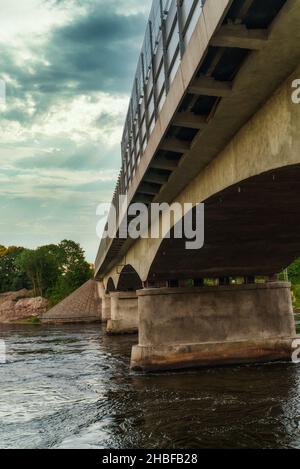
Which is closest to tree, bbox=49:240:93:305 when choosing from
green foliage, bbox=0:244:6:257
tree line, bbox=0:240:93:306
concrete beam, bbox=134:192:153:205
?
tree line, bbox=0:240:93:306

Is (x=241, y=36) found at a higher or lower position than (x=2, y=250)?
lower

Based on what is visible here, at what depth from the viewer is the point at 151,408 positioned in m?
14.8

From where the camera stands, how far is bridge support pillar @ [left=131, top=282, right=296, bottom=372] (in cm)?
2106

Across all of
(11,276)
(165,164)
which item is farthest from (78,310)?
(165,164)

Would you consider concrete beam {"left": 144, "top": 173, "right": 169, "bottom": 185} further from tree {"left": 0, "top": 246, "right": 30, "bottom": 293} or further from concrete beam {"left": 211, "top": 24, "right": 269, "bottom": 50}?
tree {"left": 0, "top": 246, "right": 30, "bottom": 293}

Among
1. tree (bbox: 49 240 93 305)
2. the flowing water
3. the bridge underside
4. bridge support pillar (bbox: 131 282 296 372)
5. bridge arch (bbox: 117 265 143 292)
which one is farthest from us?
tree (bbox: 49 240 93 305)

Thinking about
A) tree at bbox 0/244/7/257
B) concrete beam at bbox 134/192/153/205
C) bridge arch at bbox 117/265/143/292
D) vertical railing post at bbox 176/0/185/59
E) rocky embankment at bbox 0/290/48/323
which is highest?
tree at bbox 0/244/7/257

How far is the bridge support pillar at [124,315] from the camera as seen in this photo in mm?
44625

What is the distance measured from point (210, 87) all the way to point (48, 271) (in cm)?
10210

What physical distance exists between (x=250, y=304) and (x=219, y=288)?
1698 mm

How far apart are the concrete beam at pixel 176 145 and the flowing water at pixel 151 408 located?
283 inches

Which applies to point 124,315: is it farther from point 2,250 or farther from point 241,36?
point 2,250

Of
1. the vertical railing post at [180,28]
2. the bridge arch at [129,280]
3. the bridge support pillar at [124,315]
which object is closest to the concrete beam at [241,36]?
the vertical railing post at [180,28]

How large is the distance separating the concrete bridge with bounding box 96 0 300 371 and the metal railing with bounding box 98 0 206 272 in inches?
1.7
